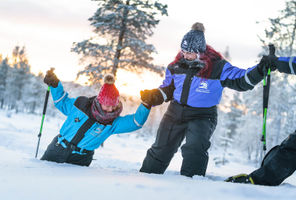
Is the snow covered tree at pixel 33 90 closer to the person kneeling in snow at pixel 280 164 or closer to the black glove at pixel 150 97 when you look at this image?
the black glove at pixel 150 97

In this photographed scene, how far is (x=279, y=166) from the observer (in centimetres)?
272

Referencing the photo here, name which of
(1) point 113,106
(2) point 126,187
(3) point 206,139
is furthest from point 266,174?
(1) point 113,106

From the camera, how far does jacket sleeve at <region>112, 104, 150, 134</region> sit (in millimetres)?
3684

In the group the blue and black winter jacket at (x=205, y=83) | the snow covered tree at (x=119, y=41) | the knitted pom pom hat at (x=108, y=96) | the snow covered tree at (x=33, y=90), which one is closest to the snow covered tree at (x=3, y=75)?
the snow covered tree at (x=33, y=90)

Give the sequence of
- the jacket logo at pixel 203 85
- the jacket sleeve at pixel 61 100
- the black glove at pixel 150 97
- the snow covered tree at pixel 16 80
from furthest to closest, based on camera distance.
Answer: the snow covered tree at pixel 16 80, the jacket sleeve at pixel 61 100, the black glove at pixel 150 97, the jacket logo at pixel 203 85

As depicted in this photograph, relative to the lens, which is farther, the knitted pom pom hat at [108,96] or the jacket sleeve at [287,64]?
the knitted pom pom hat at [108,96]

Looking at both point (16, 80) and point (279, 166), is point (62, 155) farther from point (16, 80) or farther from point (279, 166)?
point (16, 80)

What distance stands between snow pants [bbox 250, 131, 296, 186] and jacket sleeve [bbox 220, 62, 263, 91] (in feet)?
2.75

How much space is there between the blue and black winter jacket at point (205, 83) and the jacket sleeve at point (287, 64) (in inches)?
20.8

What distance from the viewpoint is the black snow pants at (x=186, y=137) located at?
136 inches

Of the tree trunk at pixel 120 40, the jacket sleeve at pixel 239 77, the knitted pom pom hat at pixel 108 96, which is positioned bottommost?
the knitted pom pom hat at pixel 108 96

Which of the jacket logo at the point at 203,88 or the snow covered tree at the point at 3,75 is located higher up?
the jacket logo at the point at 203,88

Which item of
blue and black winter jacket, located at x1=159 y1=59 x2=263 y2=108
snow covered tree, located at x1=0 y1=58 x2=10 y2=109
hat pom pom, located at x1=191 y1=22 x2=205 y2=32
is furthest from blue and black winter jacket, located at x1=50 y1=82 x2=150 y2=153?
snow covered tree, located at x1=0 y1=58 x2=10 y2=109

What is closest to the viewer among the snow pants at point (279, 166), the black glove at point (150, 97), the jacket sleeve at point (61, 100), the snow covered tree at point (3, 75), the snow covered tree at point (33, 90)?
the snow pants at point (279, 166)
